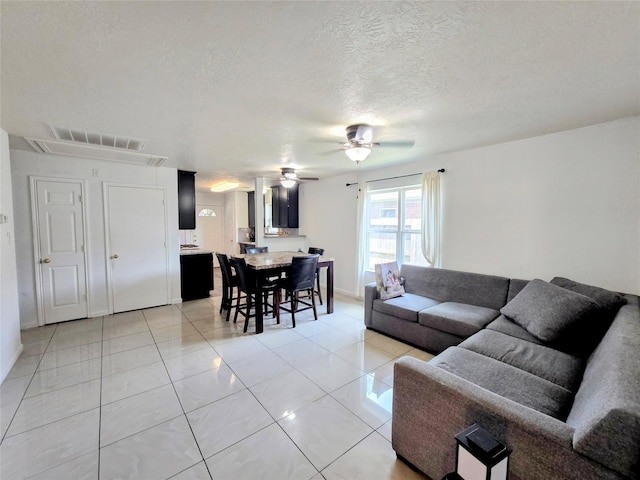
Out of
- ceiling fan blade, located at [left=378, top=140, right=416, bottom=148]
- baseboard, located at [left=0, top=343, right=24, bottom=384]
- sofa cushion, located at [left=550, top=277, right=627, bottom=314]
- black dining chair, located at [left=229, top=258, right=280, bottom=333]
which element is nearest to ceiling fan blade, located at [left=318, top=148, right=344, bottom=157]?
ceiling fan blade, located at [left=378, top=140, right=416, bottom=148]

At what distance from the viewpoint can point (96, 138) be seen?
2934mm

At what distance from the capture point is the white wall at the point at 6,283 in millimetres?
2479

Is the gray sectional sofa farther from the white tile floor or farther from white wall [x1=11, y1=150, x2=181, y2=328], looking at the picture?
white wall [x1=11, y1=150, x2=181, y2=328]

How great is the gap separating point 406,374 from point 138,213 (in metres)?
4.52

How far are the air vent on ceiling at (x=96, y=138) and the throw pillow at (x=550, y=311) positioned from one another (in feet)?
14.1

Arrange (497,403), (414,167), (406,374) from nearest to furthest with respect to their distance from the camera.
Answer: (497,403) → (406,374) → (414,167)

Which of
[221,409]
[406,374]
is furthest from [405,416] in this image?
[221,409]

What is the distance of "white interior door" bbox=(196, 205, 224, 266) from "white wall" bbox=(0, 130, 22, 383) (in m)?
5.42

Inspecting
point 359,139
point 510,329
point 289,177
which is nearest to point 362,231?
point 289,177

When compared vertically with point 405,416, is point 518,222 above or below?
above

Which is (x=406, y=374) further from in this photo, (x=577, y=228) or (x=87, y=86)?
→ (x=87, y=86)

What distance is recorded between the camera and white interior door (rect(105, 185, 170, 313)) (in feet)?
13.4

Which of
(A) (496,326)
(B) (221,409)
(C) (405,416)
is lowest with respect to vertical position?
(B) (221,409)

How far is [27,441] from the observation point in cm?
175
